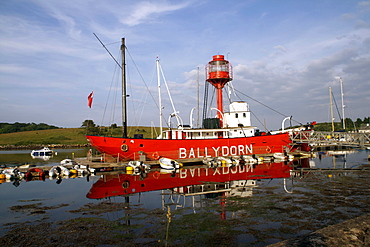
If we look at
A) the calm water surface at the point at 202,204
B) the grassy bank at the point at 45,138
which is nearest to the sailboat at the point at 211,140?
the calm water surface at the point at 202,204

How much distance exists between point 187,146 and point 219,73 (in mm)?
12961

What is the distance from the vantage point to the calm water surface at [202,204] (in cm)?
998

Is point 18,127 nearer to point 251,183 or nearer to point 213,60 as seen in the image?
point 213,60

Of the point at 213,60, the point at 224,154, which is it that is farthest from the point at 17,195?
the point at 213,60

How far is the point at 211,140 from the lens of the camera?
3294cm

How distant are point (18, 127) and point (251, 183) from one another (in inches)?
5509

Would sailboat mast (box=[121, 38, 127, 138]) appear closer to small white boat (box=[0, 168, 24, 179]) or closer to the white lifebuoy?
the white lifebuoy

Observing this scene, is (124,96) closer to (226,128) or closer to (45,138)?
(226,128)

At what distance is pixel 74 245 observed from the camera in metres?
8.81

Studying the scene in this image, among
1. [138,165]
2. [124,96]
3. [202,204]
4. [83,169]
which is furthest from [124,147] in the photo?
[202,204]

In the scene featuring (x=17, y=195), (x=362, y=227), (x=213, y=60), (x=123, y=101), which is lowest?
(x=17, y=195)

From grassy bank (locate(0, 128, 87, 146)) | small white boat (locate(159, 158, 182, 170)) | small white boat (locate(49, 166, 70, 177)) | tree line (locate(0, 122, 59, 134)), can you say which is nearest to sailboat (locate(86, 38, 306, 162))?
small white boat (locate(159, 158, 182, 170))

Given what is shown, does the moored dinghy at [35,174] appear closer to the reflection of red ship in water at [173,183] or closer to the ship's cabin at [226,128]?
the reflection of red ship in water at [173,183]

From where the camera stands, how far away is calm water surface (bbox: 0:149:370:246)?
998cm
